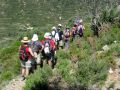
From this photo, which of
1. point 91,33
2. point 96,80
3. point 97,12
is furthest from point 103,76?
point 97,12

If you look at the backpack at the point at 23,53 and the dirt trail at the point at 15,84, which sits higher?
the backpack at the point at 23,53

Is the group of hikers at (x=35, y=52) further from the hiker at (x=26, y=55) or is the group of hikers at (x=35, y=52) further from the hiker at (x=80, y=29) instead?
the hiker at (x=80, y=29)

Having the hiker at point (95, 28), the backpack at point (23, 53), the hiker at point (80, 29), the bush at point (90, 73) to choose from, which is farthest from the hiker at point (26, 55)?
the hiker at point (95, 28)

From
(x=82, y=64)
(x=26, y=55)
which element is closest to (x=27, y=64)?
(x=26, y=55)

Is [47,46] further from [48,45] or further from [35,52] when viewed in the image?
[35,52]

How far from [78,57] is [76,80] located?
10.9ft

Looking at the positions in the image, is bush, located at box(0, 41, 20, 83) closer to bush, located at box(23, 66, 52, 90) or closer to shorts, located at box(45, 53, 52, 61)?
shorts, located at box(45, 53, 52, 61)

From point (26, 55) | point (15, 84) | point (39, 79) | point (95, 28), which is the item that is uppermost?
point (26, 55)

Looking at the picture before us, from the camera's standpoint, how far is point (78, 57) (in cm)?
1683

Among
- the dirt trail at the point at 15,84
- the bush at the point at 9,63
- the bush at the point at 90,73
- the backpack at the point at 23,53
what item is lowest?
the bush at the point at 9,63

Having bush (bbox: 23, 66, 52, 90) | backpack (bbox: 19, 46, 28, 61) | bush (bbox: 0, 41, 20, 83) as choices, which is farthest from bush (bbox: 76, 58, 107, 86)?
bush (bbox: 0, 41, 20, 83)

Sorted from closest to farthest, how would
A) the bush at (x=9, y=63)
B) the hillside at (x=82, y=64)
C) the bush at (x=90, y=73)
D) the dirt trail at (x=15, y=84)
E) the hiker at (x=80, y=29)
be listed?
the bush at (x=90, y=73), the hillside at (x=82, y=64), the dirt trail at (x=15, y=84), the bush at (x=9, y=63), the hiker at (x=80, y=29)

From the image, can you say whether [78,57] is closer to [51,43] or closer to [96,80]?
[51,43]

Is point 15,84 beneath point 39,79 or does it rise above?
beneath
